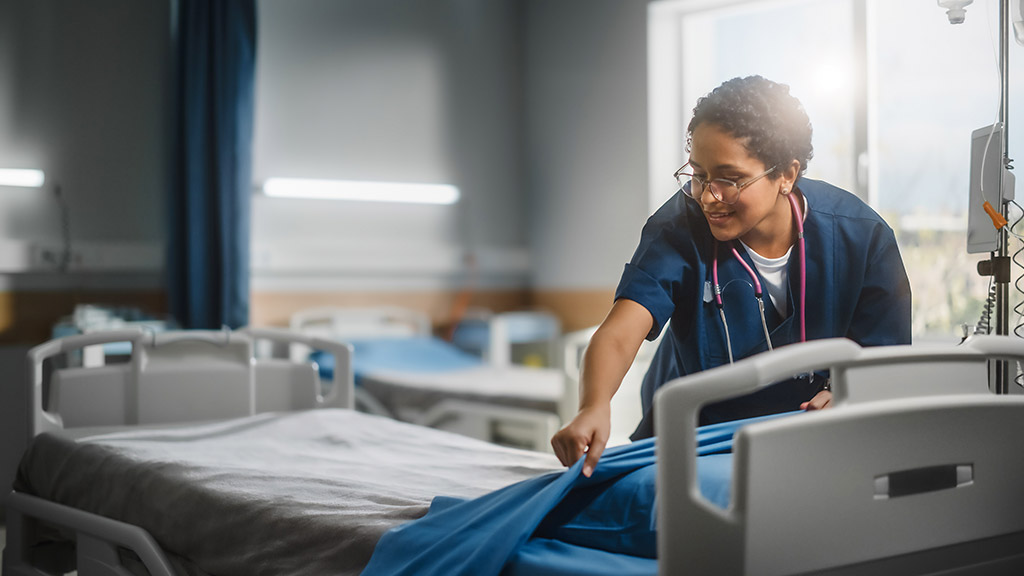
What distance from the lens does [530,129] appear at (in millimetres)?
5066

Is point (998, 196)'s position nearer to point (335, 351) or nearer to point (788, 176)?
point (788, 176)

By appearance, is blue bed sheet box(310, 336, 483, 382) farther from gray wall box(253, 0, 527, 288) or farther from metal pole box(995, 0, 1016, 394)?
metal pole box(995, 0, 1016, 394)

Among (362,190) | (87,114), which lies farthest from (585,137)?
(87,114)

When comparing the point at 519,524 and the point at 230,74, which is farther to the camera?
the point at 230,74

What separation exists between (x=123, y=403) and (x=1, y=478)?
1.06m

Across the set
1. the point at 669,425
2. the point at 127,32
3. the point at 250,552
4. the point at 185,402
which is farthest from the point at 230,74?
the point at 669,425

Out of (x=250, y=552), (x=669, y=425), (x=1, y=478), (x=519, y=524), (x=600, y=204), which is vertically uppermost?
(x=600, y=204)

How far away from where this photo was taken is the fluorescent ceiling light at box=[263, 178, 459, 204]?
4188 millimetres

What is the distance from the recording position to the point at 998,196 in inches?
63.8

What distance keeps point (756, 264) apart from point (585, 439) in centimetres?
46

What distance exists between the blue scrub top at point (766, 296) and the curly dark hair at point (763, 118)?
2.9 inches

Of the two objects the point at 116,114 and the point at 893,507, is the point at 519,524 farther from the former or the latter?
the point at 116,114

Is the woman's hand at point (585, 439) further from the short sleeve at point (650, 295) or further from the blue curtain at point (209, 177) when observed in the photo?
the blue curtain at point (209, 177)

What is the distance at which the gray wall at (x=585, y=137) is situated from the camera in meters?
4.42
